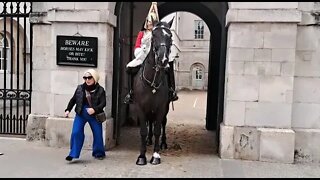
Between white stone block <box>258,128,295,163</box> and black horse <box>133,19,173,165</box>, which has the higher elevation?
black horse <box>133,19,173,165</box>

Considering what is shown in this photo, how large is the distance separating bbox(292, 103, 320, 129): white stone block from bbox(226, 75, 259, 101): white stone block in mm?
922

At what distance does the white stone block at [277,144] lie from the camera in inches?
274

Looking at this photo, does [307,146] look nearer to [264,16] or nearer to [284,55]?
[284,55]

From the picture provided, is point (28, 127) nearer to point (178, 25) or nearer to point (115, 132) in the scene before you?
point (115, 132)

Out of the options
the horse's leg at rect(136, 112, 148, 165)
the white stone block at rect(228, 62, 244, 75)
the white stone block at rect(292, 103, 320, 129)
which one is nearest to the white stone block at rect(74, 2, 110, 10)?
the horse's leg at rect(136, 112, 148, 165)

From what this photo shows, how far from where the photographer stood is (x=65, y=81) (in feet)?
25.5

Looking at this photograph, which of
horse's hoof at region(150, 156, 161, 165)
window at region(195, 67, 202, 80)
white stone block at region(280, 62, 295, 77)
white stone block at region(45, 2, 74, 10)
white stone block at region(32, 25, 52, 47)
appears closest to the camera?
horse's hoof at region(150, 156, 161, 165)

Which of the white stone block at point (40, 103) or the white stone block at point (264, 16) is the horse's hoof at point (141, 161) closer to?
the white stone block at point (40, 103)

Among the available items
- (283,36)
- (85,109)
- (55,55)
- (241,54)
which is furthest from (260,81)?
(55,55)

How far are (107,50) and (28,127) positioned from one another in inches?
102

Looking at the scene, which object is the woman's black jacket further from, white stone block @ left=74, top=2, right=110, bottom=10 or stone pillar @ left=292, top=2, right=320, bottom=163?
stone pillar @ left=292, top=2, right=320, bottom=163

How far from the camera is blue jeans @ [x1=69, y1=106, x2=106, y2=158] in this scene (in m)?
6.69

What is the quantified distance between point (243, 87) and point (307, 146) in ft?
5.73

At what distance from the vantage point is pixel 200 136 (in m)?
10.1
